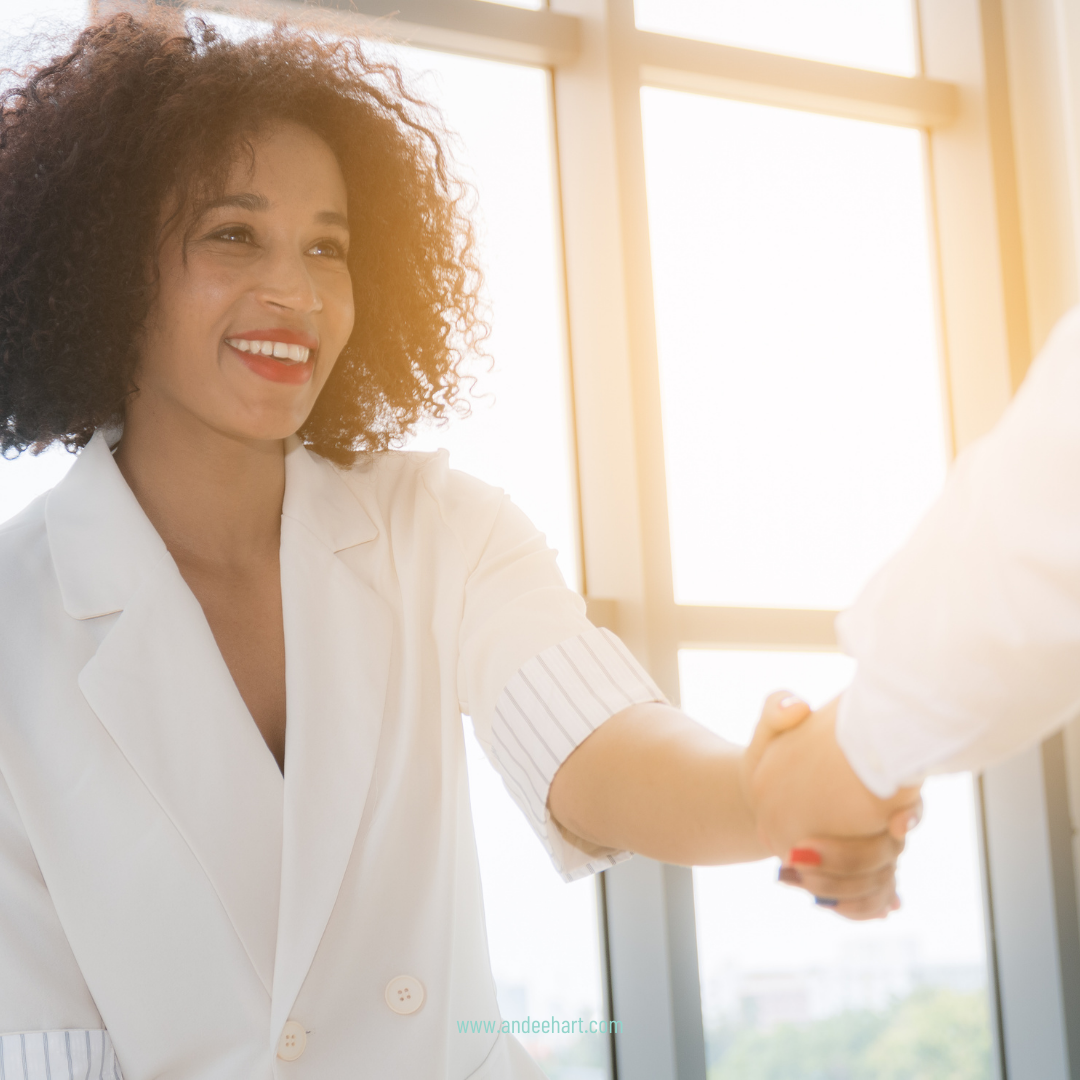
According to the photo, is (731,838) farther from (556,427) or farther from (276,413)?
(556,427)

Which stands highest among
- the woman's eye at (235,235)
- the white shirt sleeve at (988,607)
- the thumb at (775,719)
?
the woman's eye at (235,235)

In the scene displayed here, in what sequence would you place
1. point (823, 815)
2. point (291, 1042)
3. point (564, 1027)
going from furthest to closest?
Result: point (564, 1027)
point (291, 1042)
point (823, 815)

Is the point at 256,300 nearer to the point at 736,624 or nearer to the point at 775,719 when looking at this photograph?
the point at 775,719

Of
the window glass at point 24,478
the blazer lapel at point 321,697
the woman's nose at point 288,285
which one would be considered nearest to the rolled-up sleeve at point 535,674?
the blazer lapel at point 321,697

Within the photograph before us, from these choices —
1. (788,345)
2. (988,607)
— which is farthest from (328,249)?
(788,345)

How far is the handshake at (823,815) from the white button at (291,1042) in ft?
1.72

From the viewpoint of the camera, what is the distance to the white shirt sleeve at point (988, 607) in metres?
0.54

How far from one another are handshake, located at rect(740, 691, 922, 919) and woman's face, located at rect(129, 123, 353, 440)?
70cm

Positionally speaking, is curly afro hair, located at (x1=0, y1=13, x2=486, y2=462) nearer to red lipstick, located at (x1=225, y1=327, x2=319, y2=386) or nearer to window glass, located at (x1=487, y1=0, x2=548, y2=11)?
red lipstick, located at (x1=225, y1=327, x2=319, y2=386)

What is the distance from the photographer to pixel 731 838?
3.01 feet

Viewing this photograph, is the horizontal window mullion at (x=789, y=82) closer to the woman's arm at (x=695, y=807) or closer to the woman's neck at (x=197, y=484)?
the woman's neck at (x=197, y=484)

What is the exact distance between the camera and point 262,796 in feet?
3.76

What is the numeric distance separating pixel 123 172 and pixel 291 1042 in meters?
1.01

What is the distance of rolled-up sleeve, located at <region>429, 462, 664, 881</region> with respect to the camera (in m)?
1.10
